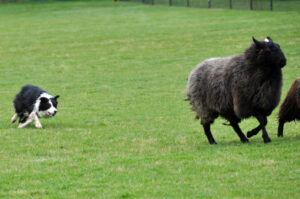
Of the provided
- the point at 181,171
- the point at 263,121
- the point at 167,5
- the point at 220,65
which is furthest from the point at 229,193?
the point at 167,5

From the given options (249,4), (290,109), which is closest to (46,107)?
(290,109)

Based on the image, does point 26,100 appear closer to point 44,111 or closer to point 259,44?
point 44,111

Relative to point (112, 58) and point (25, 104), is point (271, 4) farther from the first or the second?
point (25, 104)

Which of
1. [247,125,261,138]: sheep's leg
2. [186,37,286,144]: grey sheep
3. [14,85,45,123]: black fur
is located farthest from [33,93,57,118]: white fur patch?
[247,125,261,138]: sheep's leg

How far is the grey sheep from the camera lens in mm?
11688

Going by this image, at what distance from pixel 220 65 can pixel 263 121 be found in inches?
58.2

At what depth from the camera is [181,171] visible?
31.0 feet

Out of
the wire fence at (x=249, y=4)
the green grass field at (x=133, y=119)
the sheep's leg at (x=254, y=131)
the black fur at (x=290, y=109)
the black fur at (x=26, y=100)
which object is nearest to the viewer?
the green grass field at (x=133, y=119)

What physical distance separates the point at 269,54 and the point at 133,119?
561 cm

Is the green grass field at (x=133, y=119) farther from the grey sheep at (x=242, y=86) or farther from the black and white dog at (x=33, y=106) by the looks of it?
the grey sheep at (x=242, y=86)

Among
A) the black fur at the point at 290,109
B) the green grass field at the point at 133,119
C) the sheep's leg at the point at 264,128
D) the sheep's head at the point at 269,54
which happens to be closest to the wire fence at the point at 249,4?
the green grass field at the point at 133,119

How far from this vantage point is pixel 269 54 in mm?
11625

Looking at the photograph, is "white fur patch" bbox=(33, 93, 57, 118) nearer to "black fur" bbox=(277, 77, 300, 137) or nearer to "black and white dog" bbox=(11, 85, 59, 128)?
"black and white dog" bbox=(11, 85, 59, 128)

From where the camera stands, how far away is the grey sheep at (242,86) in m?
11.7
